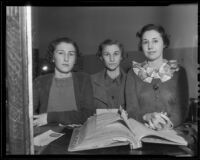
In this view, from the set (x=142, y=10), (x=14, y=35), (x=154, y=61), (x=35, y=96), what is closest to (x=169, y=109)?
(x=154, y=61)

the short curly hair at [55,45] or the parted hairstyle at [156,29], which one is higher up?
the parted hairstyle at [156,29]

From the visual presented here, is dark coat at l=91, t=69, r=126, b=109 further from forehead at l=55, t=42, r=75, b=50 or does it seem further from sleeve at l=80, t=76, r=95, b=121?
forehead at l=55, t=42, r=75, b=50

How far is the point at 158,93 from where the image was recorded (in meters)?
1.26

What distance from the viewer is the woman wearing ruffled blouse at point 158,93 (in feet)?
4.13

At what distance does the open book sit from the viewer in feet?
3.89

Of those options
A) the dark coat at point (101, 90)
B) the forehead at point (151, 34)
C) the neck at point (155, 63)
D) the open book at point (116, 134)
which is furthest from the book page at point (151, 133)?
the forehead at point (151, 34)

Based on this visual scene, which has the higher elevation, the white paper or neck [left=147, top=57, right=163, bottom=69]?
neck [left=147, top=57, right=163, bottom=69]

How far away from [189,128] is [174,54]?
0.35 meters

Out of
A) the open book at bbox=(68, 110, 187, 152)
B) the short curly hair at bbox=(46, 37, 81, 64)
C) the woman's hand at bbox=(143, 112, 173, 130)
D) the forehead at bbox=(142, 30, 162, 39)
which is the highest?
the forehead at bbox=(142, 30, 162, 39)

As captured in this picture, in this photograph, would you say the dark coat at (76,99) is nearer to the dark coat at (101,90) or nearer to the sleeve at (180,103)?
the dark coat at (101,90)

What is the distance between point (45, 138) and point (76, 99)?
227 millimetres

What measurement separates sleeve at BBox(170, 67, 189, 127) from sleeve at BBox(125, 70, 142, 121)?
0.54 ft

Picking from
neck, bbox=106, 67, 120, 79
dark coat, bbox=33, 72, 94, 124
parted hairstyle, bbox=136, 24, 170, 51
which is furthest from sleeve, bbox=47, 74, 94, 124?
parted hairstyle, bbox=136, 24, 170, 51
